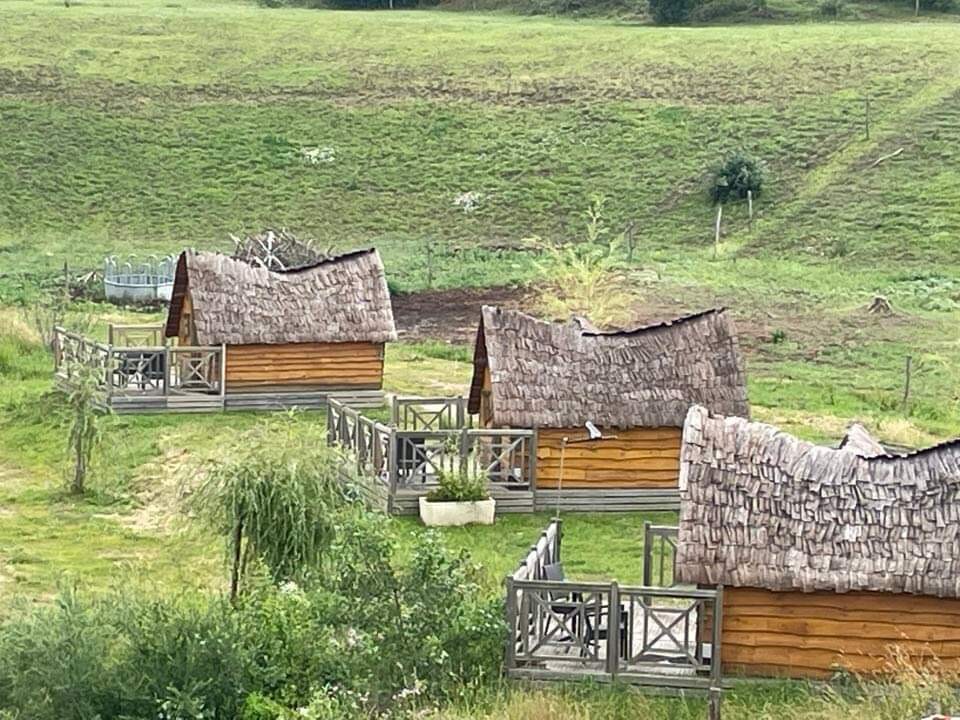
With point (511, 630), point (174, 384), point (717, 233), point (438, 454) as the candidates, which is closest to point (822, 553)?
point (511, 630)

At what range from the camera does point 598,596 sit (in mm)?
16578

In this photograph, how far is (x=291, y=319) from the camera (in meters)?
31.3

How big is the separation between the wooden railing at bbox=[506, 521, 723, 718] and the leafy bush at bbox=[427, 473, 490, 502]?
6.51 meters

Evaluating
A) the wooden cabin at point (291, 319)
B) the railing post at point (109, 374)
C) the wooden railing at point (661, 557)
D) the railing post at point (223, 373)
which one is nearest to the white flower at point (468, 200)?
the wooden cabin at point (291, 319)

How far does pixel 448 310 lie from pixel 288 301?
1297 cm

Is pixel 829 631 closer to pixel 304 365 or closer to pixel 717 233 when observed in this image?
pixel 304 365

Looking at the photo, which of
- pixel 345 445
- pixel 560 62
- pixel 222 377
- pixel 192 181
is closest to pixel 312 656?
pixel 345 445

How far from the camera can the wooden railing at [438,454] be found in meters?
23.9

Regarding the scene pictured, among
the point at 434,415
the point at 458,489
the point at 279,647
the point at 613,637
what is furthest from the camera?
the point at 434,415

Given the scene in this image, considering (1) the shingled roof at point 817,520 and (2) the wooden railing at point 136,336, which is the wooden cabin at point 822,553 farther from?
(2) the wooden railing at point 136,336

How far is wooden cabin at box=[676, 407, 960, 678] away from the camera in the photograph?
16422 millimetres

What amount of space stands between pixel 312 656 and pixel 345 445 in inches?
393

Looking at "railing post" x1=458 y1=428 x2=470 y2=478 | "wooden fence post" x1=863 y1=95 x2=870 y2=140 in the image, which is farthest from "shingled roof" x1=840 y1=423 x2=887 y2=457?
"wooden fence post" x1=863 y1=95 x2=870 y2=140

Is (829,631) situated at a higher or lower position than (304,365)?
lower
